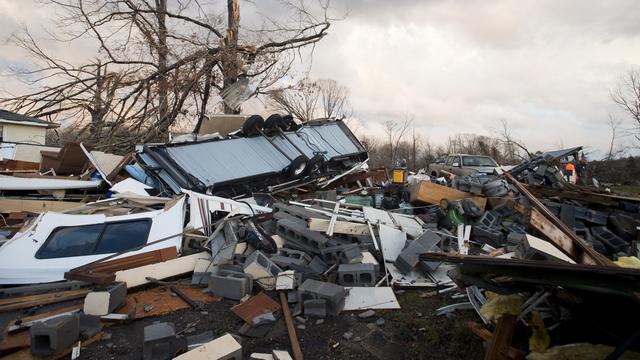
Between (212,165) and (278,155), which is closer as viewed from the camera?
(212,165)

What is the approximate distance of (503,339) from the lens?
9.46ft

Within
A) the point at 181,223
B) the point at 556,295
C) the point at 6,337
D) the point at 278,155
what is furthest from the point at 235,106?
the point at 556,295

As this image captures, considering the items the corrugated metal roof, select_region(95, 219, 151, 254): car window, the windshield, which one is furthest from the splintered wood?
the windshield

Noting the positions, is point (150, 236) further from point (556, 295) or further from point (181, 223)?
point (556, 295)

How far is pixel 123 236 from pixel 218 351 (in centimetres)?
237

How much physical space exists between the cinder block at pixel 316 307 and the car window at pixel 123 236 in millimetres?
2201

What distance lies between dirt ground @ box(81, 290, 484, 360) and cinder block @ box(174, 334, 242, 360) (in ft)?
0.89

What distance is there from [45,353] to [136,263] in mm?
1490

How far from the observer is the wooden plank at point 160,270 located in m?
4.70

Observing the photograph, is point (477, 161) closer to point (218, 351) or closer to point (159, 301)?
point (159, 301)

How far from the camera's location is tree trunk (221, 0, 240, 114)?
13656 millimetres

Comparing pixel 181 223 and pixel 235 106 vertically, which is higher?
pixel 235 106

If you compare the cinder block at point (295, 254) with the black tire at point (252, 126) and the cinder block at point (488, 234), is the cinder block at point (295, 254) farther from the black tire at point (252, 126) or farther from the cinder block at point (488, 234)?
the black tire at point (252, 126)

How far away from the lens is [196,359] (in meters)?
3.15
